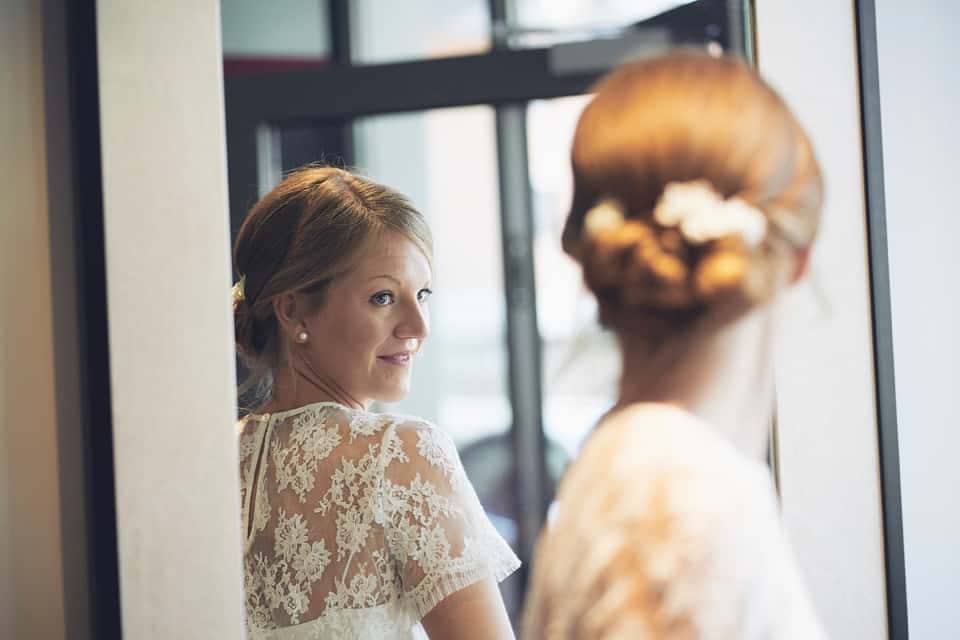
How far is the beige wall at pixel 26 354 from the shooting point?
43.6 inches

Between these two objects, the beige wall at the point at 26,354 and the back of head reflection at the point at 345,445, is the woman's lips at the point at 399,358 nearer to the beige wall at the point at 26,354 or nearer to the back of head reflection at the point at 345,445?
the back of head reflection at the point at 345,445

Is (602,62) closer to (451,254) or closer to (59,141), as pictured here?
(59,141)

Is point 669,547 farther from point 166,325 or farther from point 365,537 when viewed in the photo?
point 166,325

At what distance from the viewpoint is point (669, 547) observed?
24.8 inches

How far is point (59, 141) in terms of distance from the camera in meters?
1.12

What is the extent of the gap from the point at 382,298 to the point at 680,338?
1.84 feet

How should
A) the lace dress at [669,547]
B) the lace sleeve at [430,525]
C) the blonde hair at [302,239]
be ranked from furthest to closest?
the blonde hair at [302,239], the lace sleeve at [430,525], the lace dress at [669,547]

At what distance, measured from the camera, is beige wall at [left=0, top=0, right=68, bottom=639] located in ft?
3.63

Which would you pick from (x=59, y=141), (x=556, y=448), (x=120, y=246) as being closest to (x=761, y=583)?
(x=120, y=246)

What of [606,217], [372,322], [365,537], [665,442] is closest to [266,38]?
[372,322]

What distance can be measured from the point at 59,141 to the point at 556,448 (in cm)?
280

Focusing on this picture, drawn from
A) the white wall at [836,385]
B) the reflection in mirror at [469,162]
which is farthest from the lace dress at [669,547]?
the white wall at [836,385]

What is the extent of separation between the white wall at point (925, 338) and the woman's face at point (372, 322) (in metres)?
0.60

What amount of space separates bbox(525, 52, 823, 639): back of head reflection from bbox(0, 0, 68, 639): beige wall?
683 millimetres
